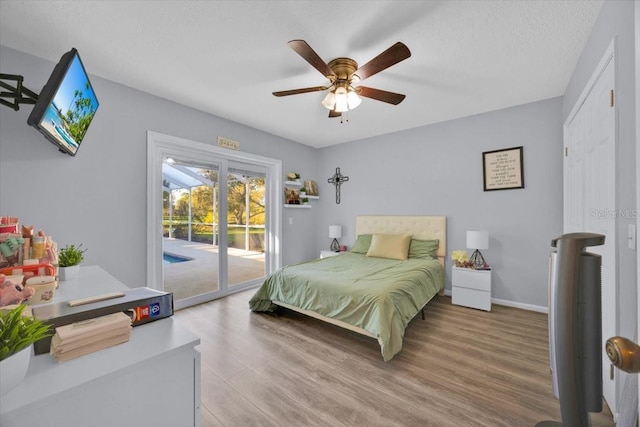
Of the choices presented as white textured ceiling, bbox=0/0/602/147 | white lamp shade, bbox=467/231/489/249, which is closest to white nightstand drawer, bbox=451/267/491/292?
white lamp shade, bbox=467/231/489/249

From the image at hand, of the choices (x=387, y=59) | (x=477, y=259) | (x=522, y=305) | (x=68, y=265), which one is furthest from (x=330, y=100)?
(x=522, y=305)

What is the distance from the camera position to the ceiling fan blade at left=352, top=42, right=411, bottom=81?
5.49 ft

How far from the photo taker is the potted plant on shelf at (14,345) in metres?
0.58

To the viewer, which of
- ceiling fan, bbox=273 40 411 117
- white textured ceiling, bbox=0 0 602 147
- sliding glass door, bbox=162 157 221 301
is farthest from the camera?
sliding glass door, bbox=162 157 221 301

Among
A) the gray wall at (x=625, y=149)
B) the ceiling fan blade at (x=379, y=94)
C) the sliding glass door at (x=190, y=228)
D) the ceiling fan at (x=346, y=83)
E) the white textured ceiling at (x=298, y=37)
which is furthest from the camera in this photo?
the sliding glass door at (x=190, y=228)

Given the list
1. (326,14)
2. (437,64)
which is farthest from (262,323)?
(437,64)

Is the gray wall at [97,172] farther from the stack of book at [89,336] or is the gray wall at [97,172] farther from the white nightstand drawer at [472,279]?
the white nightstand drawer at [472,279]

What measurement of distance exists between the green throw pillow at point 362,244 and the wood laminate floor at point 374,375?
1.51 meters

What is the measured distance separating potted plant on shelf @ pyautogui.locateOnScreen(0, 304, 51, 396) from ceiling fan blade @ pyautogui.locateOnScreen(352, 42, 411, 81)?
2.03m

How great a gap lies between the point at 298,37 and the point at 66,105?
1.74 m

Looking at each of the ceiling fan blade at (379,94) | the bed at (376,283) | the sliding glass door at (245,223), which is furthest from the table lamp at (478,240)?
the sliding glass door at (245,223)

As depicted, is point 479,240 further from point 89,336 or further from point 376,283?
point 89,336

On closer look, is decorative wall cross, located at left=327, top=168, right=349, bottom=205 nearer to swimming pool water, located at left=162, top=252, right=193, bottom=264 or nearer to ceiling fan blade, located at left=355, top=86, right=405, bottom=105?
ceiling fan blade, located at left=355, top=86, right=405, bottom=105

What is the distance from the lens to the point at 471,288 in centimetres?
323
